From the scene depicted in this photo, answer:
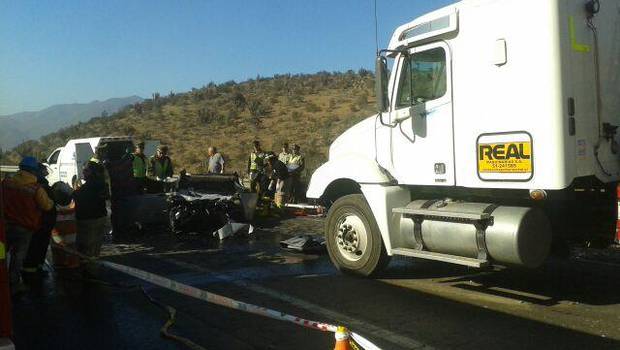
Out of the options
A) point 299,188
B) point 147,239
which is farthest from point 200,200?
point 299,188

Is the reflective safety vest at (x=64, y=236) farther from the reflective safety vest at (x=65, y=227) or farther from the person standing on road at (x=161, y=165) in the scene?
the person standing on road at (x=161, y=165)

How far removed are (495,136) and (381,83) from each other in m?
1.46

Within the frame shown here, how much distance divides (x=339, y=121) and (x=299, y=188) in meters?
20.6

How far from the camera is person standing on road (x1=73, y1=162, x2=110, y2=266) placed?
8219mm

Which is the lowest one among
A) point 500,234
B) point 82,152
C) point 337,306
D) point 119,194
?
point 337,306

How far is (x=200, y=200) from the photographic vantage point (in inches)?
483

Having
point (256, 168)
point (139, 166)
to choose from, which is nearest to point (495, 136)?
point (139, 166)

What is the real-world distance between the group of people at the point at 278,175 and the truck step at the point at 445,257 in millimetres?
8264

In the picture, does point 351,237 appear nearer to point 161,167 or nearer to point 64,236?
point 64,236

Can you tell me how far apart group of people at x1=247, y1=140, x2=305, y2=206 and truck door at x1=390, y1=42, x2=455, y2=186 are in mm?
8033

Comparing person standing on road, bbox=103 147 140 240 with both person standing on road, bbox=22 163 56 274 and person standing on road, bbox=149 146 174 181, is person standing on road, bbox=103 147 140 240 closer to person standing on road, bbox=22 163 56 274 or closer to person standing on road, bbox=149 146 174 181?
person standing on road, bbox=149 146 174 181

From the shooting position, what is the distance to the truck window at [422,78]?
22.4 ft

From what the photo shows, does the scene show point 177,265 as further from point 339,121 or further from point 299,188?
point 339,121

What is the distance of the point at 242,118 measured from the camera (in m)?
44.2
